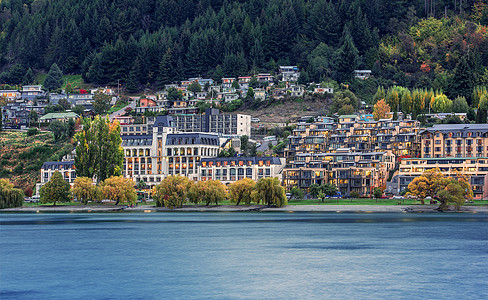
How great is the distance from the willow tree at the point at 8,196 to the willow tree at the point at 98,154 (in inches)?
531

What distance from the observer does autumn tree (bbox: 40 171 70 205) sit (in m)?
146

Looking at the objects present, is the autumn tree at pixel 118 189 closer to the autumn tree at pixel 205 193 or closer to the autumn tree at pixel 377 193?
the autumn tree at pixel 205 193

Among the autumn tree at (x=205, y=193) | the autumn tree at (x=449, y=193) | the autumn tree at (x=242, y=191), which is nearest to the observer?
the autumn tree at (x=449, y=193)

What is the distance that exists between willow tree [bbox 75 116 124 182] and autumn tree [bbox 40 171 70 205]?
17.3ft

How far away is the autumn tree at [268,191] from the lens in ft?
442

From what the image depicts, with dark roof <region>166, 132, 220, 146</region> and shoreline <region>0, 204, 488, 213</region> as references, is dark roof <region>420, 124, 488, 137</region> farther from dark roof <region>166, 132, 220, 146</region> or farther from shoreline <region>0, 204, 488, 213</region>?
dark roof <region>166, 132, 220, 146</region>

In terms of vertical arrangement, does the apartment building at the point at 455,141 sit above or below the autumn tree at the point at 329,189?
above

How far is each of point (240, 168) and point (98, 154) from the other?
36794 mm

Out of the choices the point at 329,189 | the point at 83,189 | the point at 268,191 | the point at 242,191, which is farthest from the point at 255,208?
the point at 83,189

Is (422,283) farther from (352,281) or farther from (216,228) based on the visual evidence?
(216,228)

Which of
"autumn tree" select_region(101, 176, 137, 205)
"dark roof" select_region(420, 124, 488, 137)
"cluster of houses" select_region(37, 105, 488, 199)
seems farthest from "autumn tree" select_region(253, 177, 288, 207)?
"dark roof" select_region(420, 124, 488, 137)

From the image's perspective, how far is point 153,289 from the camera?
56344 millimetres

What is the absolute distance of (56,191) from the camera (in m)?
146

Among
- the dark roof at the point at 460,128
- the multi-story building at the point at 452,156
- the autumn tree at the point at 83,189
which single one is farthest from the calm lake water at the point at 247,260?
the dark roof at the point at 460,128
